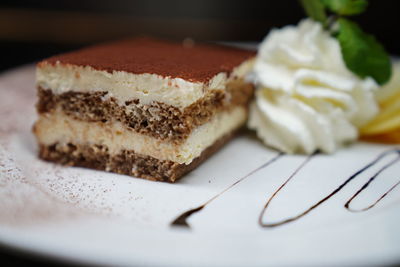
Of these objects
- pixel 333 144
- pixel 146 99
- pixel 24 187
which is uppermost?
pixel 146 99

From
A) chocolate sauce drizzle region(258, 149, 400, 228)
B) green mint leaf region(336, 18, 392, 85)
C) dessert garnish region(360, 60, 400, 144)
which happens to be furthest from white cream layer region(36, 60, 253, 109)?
dessert garnish region(360, 60, 400, 144)

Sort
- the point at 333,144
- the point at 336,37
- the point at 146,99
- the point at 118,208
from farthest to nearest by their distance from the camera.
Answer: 1. the point at 336,37
2. the point at 333,144
3. the point at 146,99
4. the point at 118,208

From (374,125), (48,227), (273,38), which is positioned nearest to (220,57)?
(273,38)

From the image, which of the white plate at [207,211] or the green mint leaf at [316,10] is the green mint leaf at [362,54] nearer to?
the green mint leaf at [316,10]

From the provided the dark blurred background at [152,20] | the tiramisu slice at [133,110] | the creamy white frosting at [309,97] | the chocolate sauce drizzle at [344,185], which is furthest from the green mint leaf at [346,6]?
the dark blurred background at [152,20]

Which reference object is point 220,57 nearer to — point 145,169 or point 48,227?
point 145,169
